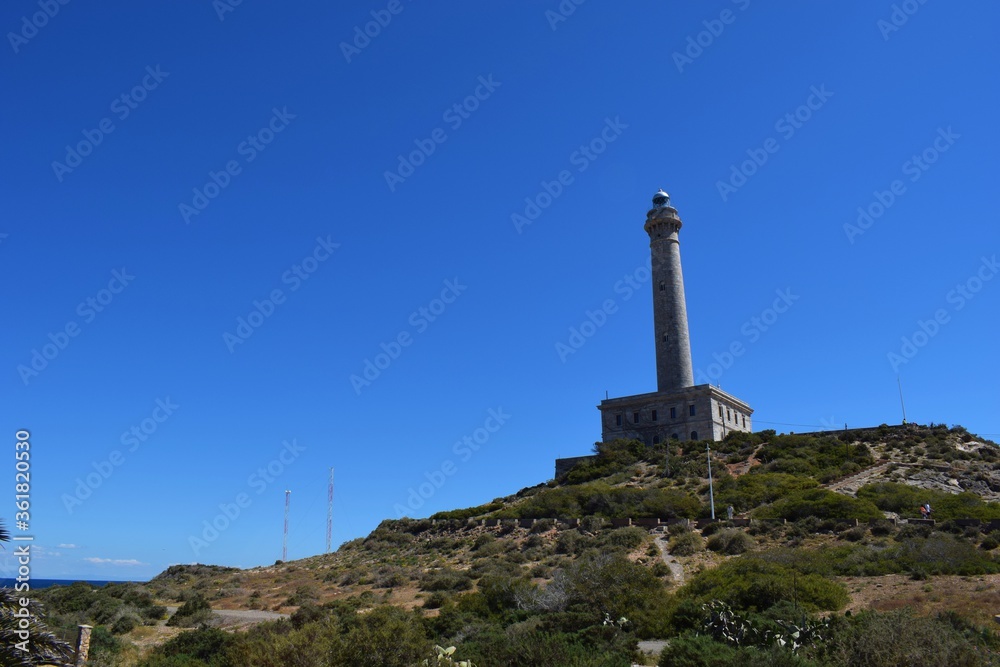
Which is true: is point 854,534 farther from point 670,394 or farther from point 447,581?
point 670,394

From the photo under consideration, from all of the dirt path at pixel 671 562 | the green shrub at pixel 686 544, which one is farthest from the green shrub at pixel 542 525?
the green shrub at pixel 686 544

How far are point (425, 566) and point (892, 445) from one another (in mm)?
30740

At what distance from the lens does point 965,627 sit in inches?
526

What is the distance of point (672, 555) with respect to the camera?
2770 centimetres

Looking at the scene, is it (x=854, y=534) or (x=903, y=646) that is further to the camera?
(x=854, y=534)


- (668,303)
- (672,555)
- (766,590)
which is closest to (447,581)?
(672,555)

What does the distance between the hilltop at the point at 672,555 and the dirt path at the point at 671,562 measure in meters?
0.13

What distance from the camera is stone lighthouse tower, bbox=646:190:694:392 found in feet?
179

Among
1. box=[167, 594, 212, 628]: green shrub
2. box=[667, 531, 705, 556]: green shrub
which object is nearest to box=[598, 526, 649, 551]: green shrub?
box=[667, 531, 705, 556]: green shrub

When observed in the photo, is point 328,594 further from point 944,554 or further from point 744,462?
point 744,462

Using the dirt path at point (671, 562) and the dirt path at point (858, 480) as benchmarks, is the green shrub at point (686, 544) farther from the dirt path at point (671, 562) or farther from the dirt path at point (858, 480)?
the dirt path at point (858, 480)

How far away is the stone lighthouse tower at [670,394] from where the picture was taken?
5209cm

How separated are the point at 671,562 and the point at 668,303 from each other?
107ft

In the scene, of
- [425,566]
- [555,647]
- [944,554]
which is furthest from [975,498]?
[555,647]
